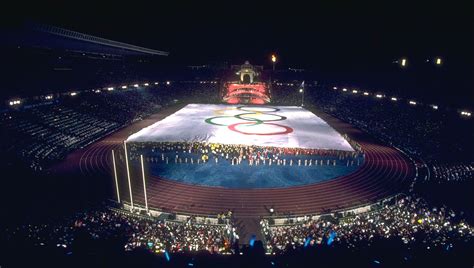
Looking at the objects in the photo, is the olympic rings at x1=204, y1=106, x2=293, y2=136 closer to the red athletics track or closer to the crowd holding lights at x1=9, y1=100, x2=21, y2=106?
the red athletics track

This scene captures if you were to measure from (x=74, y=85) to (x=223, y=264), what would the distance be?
4989cm

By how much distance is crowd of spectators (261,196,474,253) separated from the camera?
14703mm

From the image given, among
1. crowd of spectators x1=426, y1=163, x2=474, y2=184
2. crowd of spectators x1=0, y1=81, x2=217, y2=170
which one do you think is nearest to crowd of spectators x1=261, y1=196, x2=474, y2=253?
crowd of spectators x1=426, y1=163, x2=474, y2=184

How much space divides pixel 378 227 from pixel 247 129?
87.5 ft

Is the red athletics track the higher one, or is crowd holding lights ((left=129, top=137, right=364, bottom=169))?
crowd holding lights ((left=129, top=137, right=364, bottom=169))

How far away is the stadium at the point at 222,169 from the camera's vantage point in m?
7.90

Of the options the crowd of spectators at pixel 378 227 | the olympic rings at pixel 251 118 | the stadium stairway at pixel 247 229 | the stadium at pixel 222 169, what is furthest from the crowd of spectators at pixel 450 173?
the stadium stairway at pixel 247 229

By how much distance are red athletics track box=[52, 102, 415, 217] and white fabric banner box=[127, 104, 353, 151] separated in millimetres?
5895

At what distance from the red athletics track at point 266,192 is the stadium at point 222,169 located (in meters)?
0.16

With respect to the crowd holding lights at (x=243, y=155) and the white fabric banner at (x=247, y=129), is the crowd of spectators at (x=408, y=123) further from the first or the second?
the crowd holding lights at (x=243, y=155)

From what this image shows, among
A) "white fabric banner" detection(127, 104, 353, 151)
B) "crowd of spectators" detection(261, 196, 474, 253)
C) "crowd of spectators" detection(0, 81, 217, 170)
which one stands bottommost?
"crowd of spectators" detection(261, 196, 474, 253)

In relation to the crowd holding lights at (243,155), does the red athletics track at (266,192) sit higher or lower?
lower

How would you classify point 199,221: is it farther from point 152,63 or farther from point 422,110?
point 152,63

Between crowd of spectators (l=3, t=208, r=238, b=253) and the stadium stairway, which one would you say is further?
the stadium stairway
